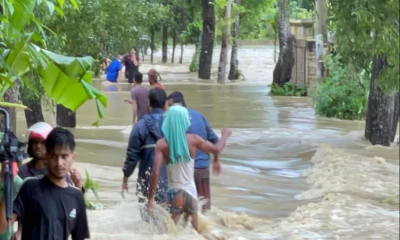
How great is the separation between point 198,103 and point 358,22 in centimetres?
1602

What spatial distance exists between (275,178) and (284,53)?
1792cm

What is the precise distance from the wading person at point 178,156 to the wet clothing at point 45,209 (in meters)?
2.78

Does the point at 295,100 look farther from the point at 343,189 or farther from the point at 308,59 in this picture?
the point at 343,189

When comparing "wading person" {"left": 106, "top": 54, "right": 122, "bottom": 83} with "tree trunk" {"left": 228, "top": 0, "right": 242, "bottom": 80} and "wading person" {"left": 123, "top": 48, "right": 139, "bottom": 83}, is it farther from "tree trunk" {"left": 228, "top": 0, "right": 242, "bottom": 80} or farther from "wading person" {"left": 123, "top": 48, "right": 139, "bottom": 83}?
"tree trunk" {"left": 228, "top": 0, "right": 242, "bottom": 80}

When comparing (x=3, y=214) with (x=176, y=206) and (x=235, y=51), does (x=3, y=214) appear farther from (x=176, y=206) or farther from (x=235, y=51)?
(x=235, y=51)

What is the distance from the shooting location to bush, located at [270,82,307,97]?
29.8 meters

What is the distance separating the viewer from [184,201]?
7402 mm

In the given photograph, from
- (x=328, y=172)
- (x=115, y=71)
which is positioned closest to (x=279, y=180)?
(x=328, y=172)

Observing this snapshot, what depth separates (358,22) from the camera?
32.3ft

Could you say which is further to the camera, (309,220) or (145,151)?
(309,220)

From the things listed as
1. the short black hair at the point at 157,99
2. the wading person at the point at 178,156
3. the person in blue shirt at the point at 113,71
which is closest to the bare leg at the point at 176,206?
the wading person at the point at 178,156

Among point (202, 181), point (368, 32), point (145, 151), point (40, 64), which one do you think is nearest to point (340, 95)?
point (368, 32)

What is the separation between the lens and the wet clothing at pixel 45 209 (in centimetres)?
430

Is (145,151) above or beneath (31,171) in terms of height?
beneath
